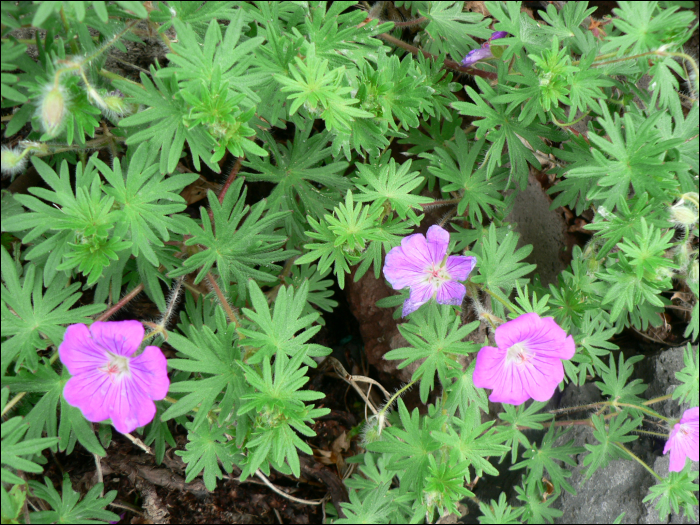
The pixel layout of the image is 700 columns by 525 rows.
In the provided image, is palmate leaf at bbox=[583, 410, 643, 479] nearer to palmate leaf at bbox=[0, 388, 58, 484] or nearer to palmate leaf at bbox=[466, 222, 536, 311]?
palmate leaf at bbox=[466, 222, 536, 311]

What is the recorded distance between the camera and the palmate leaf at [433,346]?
242 cm

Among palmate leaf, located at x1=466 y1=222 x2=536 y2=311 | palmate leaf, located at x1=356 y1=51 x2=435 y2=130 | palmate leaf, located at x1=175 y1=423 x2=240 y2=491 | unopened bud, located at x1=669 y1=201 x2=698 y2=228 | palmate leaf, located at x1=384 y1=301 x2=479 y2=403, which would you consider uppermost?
palmate leaf, located at x1=356 y1=51 x2=435 y2=130

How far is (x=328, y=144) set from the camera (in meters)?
2.86

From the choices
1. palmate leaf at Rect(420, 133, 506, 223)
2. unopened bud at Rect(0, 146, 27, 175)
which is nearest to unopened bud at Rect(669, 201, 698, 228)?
palmate leaf at Rect(420, 133, 506, 223)

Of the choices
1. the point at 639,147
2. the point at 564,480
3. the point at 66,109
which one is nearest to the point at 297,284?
the point at 66,109

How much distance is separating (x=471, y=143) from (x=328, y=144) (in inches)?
33.1

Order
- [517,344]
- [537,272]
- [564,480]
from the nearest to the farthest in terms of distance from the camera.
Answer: [517,344]
[564,480]
[537,272]

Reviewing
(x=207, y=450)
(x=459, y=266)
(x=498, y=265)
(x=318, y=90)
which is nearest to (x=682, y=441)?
(x=498, y=265)

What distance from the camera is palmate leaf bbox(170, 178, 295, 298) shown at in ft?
7.73

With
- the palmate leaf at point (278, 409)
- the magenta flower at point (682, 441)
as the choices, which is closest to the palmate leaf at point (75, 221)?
the palmate leaf at point (278, 409)

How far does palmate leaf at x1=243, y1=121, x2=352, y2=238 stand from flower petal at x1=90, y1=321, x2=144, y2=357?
3.31 feet

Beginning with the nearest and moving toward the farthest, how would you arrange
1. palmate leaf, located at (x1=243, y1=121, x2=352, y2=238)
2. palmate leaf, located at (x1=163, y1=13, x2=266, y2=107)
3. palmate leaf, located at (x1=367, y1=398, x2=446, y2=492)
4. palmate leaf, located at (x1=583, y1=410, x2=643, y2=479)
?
palmate leaf, located at (x1=163, y1=13, x2=266, y2=107) → palmate leaf, located at (x1=367, y1=398, x2=446, y2=492) → palmate leaf, located at (x1=243, y1=121, x2=352, y2=238) → palmate leaf, located at (x1=583, y1=410, x2=643, y2=479)

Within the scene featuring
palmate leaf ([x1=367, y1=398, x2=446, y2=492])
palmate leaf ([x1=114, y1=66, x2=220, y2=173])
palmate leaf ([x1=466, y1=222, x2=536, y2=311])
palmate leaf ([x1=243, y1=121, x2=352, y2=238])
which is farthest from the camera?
palmate leaf ([x1=243, y1=121, x2=352, y2=238])

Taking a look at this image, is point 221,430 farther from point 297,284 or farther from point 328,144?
point 328,144
